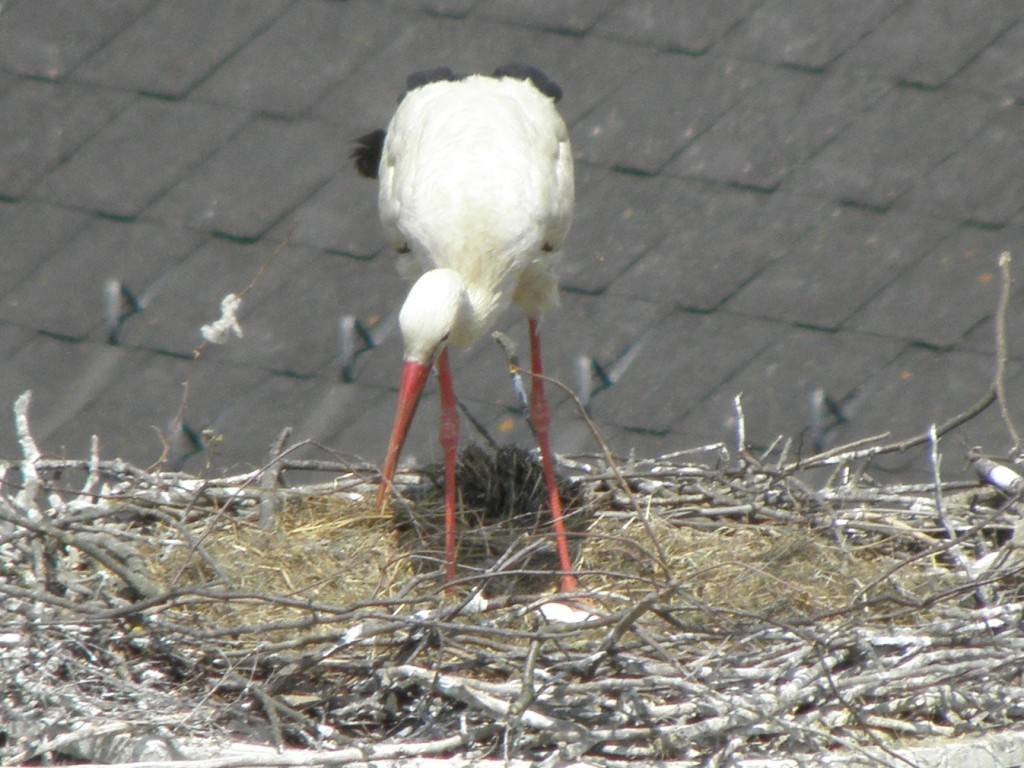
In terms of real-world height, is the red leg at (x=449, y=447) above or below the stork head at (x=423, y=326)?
below

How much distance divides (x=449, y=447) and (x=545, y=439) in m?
0.23

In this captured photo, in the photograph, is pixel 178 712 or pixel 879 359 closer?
pixel 178 712

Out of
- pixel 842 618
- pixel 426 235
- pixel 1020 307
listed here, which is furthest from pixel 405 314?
pixel 1020 307

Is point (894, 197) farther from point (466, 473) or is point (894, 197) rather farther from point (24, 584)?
point (24, 584)

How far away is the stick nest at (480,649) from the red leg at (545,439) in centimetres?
14

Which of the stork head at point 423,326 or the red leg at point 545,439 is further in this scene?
the red leg at point 545,439

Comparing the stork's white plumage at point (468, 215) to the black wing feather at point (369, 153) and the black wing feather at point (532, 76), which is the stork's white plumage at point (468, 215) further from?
the black wing feather at point (369, 153)

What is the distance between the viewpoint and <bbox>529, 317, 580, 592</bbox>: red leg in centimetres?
451

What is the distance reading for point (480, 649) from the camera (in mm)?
3588

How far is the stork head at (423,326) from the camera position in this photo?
13.3 feet

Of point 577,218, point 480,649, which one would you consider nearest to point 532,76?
point 577,218

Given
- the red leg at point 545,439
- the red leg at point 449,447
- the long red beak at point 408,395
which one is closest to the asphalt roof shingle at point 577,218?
the red leg at point 545,439

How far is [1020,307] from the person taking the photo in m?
5.22

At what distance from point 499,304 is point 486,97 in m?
0.54
